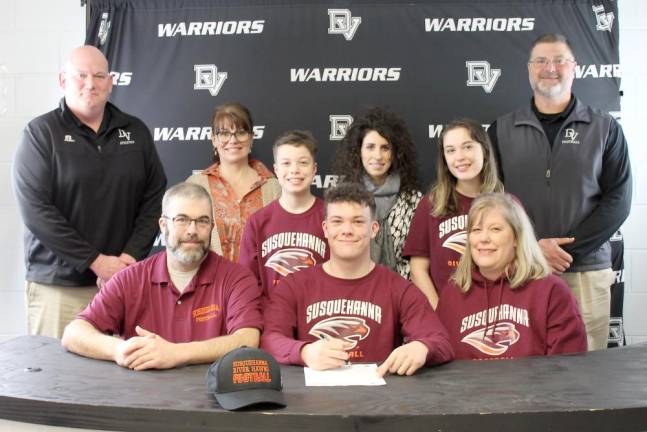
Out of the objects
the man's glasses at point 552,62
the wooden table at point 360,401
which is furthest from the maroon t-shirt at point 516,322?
the man's glasses at point 552,62

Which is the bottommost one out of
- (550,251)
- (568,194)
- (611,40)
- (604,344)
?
(604,344)

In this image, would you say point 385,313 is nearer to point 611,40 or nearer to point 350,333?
point 350,333

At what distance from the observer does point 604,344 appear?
13.0 feet

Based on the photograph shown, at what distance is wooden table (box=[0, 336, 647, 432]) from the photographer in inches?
70.1

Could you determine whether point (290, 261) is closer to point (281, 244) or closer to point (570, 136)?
point (281, 244)

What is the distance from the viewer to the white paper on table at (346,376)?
2.10 m

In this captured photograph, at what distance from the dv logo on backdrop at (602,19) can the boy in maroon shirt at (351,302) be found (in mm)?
2375

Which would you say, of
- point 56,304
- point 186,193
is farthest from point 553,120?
point 56,304

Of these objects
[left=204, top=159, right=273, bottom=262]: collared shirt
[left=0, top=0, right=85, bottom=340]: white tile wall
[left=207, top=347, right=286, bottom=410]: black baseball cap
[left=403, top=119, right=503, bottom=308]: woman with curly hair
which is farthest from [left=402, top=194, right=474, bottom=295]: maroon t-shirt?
[left=0, top=0, right=85, bottom=340]: white tile wall

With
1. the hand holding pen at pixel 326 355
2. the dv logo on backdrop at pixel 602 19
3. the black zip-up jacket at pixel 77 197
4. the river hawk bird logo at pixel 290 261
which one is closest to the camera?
the hand holding pen at pixel 326 355

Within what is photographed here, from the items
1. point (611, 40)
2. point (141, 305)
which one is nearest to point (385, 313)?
point (141, 305)

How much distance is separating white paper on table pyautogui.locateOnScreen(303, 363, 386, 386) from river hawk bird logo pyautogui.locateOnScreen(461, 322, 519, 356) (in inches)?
20.6

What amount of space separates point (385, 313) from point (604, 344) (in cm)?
189

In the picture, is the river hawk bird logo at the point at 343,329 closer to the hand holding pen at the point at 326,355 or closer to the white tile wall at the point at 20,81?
the hand holding pen at the point at 326,355
